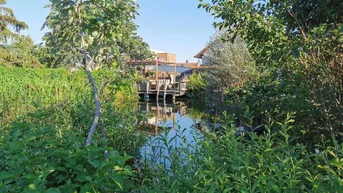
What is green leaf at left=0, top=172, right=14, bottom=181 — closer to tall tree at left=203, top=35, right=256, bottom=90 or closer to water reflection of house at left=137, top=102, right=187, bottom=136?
water reflection of house at left=137, top=102, right=187, bottom=136

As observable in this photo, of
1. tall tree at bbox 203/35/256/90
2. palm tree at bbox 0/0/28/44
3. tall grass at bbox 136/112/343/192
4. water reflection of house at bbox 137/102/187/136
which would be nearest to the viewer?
tall grass at bbox 136/112/343/192

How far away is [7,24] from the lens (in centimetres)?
1658

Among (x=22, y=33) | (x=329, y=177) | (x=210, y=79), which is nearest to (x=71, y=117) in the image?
(x=329, y=177)

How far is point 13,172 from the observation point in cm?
150

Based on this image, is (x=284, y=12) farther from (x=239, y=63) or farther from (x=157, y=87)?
(x=157, y=87)

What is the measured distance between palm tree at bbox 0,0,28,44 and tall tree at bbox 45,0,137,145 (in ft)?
53.7

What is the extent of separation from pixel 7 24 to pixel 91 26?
17.2 meters

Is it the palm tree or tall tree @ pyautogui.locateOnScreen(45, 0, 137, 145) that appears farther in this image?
the palm tree

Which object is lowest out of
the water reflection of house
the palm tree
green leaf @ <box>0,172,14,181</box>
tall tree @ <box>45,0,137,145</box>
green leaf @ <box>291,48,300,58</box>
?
the water reflection of house

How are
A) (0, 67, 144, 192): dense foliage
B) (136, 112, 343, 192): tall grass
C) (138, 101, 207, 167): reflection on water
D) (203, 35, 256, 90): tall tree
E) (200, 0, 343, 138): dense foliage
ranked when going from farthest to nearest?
(203, 35, 256, 90): tall tree → (200, 0, 343, 138): dense foliage → (138, 101, 207, 167): reflection on water → (0, 67, 144, 192): dense foliage → (136, 112, 343, 192): tall grass

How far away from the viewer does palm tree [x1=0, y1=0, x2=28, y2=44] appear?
16234 millimetres

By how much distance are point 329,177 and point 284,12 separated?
239 cm

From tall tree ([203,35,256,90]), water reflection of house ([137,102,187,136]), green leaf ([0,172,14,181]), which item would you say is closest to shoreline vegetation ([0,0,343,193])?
green leaf ([0,172,14,181])

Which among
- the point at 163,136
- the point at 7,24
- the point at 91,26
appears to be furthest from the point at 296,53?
the point at 7,24
